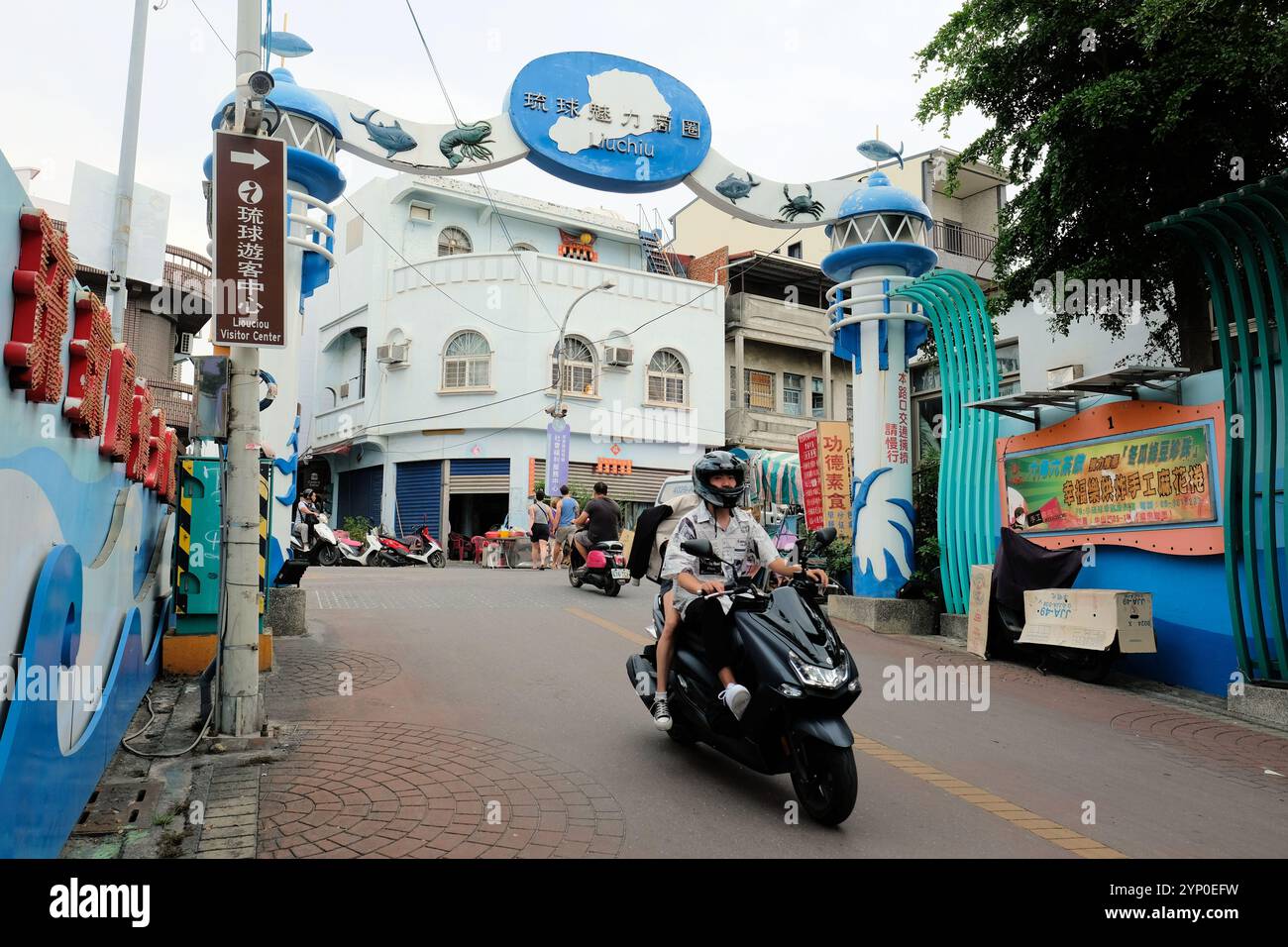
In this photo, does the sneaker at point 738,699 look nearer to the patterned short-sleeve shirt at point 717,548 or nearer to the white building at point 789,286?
the patterned short-sleeve shirt at point 717,548

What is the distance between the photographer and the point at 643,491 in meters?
29.6

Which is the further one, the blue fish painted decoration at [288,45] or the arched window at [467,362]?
the arched window at [467,362]

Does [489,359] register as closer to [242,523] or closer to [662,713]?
[242,523]

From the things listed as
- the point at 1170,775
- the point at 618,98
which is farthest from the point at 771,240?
the point at 1170,775

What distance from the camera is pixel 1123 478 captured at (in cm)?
926

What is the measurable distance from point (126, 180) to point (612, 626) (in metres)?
11.6

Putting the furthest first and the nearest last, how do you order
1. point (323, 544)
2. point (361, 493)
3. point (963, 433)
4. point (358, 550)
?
point (361, 493), point (358, 550), point (323, 544), point (963, 433)

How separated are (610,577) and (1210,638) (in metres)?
7.84

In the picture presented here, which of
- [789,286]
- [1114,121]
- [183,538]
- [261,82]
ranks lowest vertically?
[183,538]

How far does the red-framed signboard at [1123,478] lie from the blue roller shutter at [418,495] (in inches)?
781

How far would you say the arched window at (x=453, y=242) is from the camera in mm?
29688

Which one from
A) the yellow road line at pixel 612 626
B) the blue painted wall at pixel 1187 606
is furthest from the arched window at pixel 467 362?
the blue painted wall at pixel 1187 606

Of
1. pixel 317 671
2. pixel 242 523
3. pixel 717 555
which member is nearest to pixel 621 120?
pixel 317 671

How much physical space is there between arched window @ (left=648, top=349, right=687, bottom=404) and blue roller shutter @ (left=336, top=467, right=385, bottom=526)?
9.06 meters
